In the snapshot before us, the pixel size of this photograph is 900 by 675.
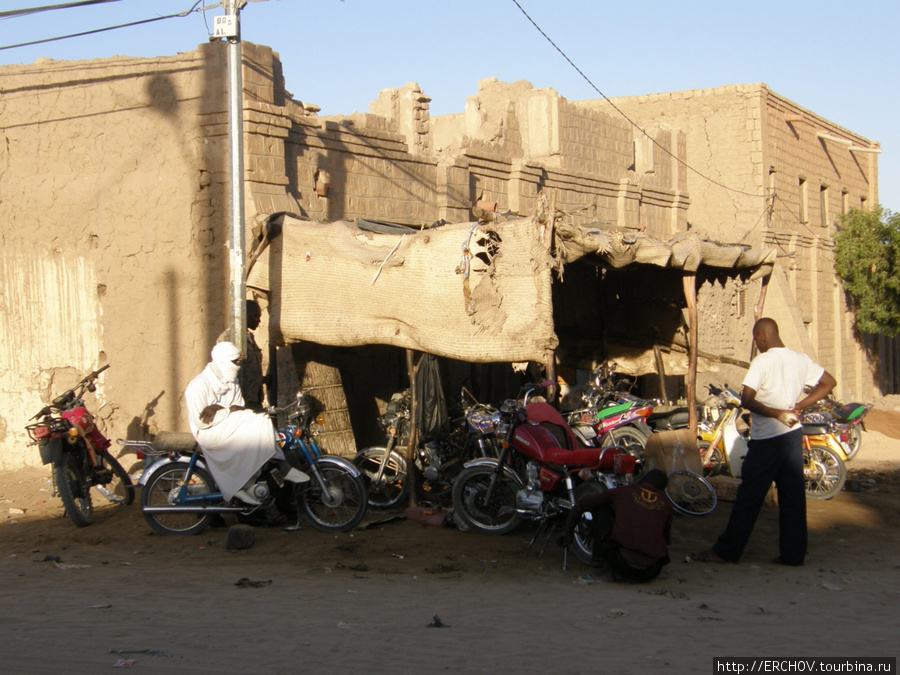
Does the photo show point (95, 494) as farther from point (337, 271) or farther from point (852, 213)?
point (852, 213)

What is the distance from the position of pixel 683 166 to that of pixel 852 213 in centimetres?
724

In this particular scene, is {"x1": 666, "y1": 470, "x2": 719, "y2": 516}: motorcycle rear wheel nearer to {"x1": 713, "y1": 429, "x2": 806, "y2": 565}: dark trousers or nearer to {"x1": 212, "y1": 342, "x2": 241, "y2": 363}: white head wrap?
{"x1": 713, "y1": 429, "x2": 806, "y2": 565}: dark trousers

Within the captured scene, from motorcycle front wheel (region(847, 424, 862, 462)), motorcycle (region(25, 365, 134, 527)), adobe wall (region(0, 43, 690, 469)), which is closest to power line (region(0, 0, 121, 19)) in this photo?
adobe wall (region(0, 43, 690, 469))

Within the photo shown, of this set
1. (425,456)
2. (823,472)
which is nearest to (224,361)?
(425,456)

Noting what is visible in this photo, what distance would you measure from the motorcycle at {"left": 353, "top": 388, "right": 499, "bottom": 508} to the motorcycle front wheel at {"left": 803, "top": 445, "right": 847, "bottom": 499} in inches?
136

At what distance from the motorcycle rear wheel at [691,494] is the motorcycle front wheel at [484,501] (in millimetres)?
1898

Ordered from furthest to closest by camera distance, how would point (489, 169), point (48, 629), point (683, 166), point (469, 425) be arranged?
point (683, 166)
point (489, 169)
point (469, 425)
point (48, 629)

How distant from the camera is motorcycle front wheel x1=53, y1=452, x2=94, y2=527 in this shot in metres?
7.26

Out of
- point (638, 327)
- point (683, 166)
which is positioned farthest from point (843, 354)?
point (638, 327)

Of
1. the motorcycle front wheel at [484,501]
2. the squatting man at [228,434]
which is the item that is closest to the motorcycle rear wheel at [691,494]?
the motorcycle front wheel at [484,501]

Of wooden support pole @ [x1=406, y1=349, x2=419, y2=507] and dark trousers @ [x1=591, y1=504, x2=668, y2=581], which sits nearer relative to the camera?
dark trousers @ [x1=591, y1=504, x2=668, y2=581]

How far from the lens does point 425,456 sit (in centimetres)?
825

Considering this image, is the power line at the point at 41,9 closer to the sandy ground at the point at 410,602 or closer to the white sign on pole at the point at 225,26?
the white sign on pole at the point at 225,26

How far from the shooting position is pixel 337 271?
7.41 metres
